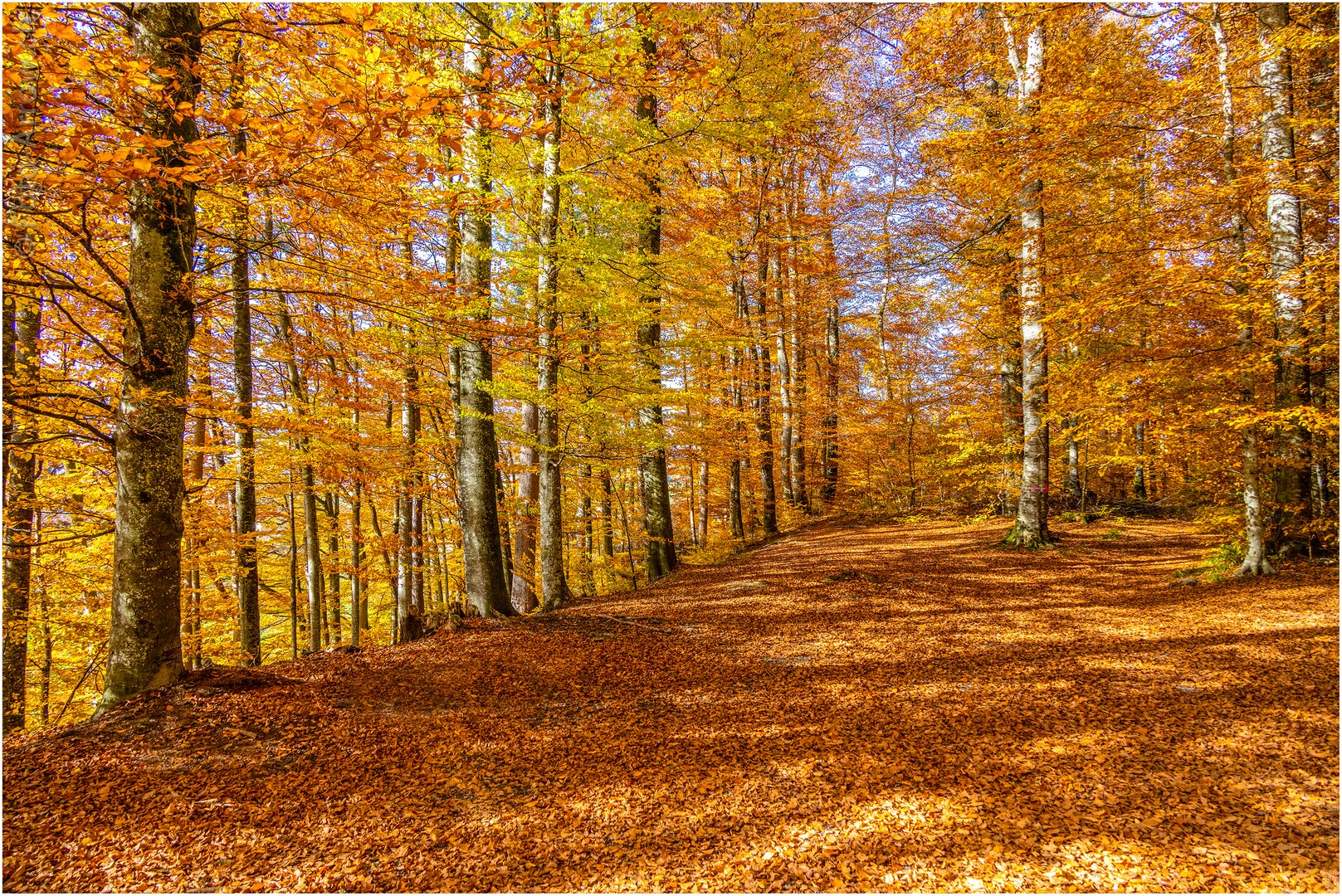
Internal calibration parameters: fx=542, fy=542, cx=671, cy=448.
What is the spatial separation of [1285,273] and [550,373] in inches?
315

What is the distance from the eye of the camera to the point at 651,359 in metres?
10.1

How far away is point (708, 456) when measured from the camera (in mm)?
14062

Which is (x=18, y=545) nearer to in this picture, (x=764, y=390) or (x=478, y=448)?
(x=478, y=448)

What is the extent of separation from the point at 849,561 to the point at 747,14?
13940 mm

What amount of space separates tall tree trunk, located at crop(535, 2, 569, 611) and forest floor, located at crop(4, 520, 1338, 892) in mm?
3025

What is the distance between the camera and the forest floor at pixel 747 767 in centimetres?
237

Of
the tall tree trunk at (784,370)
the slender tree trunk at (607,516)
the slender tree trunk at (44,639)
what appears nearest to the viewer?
the slender tree trunk at (44,639)

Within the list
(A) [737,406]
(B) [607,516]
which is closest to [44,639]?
(B) [607,516]

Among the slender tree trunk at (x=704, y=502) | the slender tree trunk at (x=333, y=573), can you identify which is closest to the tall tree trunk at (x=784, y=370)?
the slender tree trunk at (x=704, y=502)

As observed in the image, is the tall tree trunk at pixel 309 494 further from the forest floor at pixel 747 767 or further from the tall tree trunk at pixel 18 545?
the forest floor at pixel 747 767

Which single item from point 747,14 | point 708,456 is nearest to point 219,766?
point 708,456

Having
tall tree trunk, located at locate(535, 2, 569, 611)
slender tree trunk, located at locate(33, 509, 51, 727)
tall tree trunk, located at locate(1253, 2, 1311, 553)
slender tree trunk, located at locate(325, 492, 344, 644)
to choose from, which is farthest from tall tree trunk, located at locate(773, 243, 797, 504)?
slender tree trunk, located at locate(33, 509, 51, 727)

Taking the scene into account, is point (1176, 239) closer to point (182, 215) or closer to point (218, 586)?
point (182, 215)

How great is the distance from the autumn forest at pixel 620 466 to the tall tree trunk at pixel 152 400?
25mm
